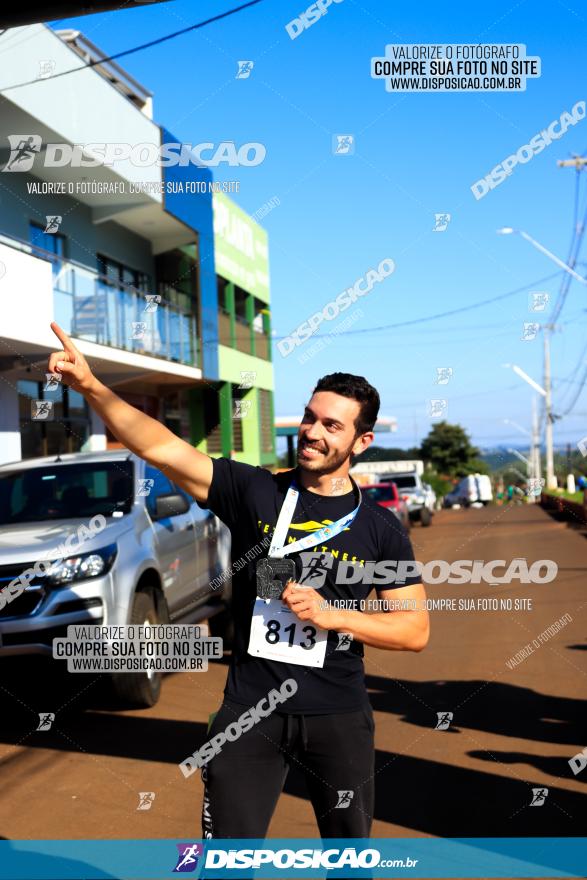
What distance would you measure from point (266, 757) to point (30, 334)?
12716 millimetres

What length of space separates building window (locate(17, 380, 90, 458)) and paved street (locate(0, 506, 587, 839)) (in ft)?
31.1

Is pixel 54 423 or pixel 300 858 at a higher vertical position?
pixel 54 423

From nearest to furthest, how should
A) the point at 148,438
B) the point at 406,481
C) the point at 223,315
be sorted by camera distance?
1. the point at 148,438
2. the point at 223,315
3. the point at 406,481

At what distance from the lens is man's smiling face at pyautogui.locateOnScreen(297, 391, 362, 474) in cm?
315

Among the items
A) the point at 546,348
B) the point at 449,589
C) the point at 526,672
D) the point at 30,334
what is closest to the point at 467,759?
the point at 526,672

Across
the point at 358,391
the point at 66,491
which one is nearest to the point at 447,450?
the point at 66,491

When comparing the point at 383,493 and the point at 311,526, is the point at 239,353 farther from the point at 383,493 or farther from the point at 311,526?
the point at 311,526

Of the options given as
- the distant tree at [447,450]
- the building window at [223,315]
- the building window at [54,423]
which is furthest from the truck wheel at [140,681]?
the distant tree at [447,450]

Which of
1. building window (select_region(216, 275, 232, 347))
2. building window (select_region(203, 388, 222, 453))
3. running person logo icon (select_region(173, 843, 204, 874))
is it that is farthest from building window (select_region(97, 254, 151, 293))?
running person logo icon (select_region(173, 843, 204, 874))

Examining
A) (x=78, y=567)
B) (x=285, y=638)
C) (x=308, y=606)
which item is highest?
(x=308, y=606)

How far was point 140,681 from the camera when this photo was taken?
23.8ft

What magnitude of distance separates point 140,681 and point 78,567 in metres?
0.98

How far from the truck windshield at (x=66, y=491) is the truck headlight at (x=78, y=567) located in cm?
87

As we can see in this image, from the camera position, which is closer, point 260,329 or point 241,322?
point 241,322
